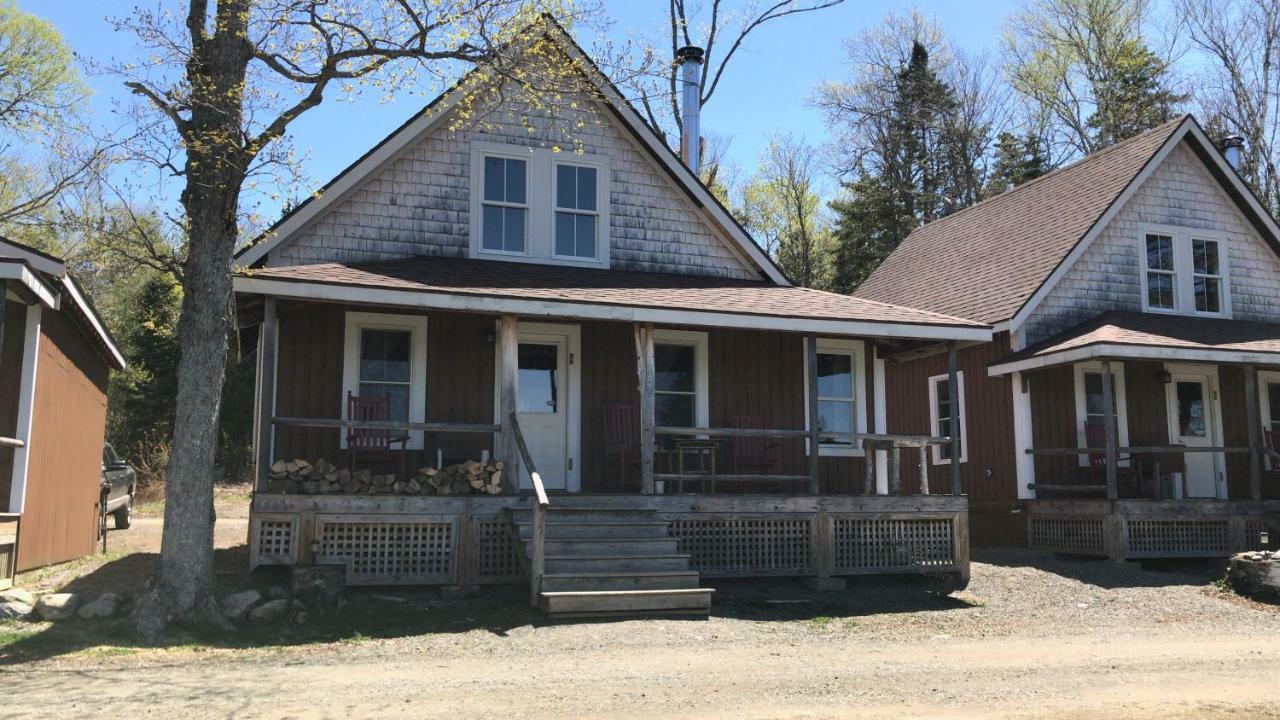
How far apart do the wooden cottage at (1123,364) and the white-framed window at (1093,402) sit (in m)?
0.03

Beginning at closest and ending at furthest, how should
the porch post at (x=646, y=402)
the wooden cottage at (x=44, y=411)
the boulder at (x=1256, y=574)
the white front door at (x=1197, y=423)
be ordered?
the wooden cottage at (x=44, y=411), the porch post at (x=646, y=402), the boulder at (x=1256, y=574), the white front door at (x=1197, y=423)

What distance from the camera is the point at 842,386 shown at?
50.8 feet

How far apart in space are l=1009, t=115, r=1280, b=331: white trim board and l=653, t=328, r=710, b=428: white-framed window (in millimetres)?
5813

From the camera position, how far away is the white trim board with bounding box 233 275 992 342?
11.0 m

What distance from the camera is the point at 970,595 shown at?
41.5 feet

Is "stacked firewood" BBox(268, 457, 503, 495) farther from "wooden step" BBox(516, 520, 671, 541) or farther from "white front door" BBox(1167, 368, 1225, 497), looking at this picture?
"white front door" BBox(1167, 368, 1225, 497)

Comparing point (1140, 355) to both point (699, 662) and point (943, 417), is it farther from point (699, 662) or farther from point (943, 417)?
point (699, 662)

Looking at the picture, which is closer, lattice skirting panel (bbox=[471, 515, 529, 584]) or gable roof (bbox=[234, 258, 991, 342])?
gable roof (bbox=[234, 258, 991, 342])

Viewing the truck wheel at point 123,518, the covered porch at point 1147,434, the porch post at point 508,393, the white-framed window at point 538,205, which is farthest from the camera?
the truck wheel at point 123,518

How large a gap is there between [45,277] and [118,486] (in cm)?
849

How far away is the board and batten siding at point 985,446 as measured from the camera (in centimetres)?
1723

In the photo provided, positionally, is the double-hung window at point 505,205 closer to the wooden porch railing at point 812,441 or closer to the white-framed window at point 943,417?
the wooden porch railing at point 812,441

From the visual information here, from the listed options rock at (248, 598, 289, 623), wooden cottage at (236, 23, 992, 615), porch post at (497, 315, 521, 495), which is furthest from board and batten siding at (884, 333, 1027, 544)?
rock at (248, 598, 289, 623)

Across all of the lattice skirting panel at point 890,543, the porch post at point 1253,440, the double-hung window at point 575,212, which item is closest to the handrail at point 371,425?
the double-hung window at point 575,212
